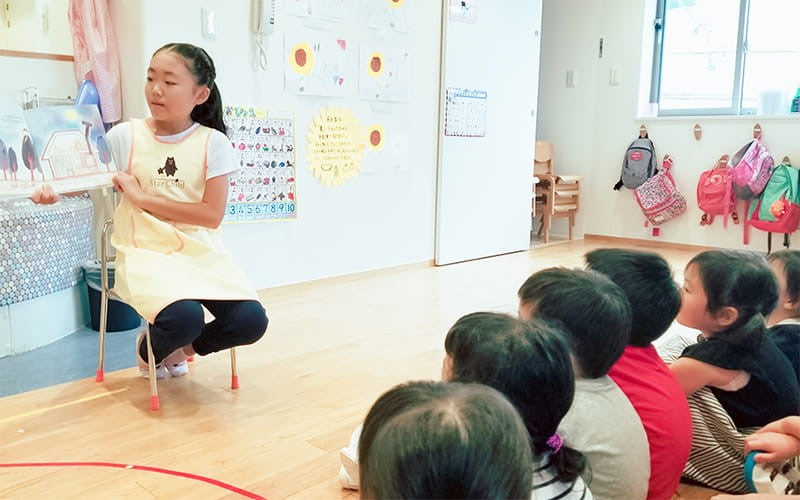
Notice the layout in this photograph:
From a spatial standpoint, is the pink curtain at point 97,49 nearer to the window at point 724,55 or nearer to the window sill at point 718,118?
the window sill at point 718,118

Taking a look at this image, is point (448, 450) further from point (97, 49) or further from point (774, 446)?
point (97, 49)

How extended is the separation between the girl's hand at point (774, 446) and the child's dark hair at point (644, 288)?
26cm

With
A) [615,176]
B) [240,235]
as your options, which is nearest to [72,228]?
[240,235]

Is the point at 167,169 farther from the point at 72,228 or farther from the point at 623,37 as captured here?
the point at 623,37

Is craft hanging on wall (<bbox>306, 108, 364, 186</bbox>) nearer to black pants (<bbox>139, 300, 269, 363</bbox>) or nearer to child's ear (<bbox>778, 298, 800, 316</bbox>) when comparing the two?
black pants (<bbox>139, 300, 269, 363</bbox>)

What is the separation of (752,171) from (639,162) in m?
0.88

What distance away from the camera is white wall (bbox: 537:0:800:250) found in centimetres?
513

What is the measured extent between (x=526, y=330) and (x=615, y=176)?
5.04 meters

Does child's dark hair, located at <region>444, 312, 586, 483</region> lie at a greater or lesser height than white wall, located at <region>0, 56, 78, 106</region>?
lesser

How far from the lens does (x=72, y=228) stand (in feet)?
8.72

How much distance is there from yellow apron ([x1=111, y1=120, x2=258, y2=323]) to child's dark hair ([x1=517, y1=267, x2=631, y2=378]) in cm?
108

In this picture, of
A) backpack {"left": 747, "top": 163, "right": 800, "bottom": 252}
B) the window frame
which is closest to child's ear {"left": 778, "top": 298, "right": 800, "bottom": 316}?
backpack {"left": 747, "top": 163, "right": 800, "bottom": 252}

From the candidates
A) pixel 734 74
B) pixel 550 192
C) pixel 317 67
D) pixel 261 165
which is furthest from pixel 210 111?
pixel 734 74

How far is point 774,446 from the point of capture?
1223 millimetres
